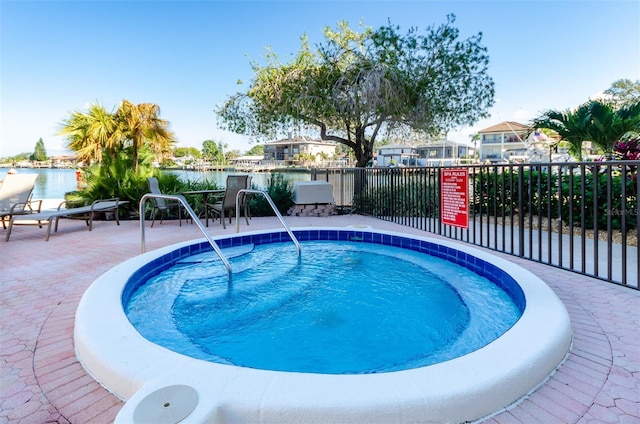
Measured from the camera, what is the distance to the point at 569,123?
6953 mm

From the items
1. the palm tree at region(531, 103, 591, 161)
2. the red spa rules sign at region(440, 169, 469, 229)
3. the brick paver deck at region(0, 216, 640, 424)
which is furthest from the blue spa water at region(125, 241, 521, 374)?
the palm tree at region(531, 103, 591, 161)

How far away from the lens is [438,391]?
1.58 meters

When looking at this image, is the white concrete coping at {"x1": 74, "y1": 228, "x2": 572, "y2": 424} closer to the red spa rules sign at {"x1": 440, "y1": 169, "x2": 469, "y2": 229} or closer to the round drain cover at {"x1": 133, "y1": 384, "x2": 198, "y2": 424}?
the round drain cover at {"x1": 133, "y1": 384, "x2": 198, "y2": 424}

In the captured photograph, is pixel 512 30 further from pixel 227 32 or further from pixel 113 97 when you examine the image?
pixel 113 97

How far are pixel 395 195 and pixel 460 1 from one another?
744cm

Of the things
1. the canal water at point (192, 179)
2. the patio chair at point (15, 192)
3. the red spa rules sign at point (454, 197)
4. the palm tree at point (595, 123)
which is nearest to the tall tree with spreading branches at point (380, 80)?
the canal water at point (192, 179)

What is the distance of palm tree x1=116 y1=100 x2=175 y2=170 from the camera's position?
1120 cm

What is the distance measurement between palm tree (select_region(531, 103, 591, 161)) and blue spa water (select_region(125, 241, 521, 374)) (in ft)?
14.3

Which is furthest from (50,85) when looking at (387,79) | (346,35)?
(387,79)

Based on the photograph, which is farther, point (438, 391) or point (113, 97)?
point (113, 97)

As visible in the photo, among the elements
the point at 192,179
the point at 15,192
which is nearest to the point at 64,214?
the point at 15,192

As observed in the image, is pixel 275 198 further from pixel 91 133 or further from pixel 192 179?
pixel 91 133

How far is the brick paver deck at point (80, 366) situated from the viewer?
5.41 ft

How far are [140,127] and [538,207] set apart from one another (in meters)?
11.2
